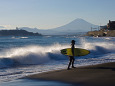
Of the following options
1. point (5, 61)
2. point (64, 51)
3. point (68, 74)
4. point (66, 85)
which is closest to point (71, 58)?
point (64, 51)

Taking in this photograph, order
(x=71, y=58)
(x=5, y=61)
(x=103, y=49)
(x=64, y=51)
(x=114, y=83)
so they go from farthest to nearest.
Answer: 1. (x=103, y=49)
2. (x=5, y=61)
3. (x=64, y=51)
4. (x=71, y=58)
5. (x=114, y=83)

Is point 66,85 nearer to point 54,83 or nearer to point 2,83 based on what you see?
point 54,83

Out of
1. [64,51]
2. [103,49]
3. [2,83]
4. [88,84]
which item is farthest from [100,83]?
[103,49]

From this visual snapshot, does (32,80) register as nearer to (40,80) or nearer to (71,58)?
(40,80)

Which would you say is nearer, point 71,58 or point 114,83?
point 114,83

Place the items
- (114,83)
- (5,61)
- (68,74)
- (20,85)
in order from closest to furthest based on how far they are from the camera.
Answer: (114,83)
(20,85)
(68,74)
(5,61)

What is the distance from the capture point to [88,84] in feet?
31.4

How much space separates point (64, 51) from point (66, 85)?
5.77 m

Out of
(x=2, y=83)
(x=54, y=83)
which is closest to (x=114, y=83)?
(x=54, y=83)

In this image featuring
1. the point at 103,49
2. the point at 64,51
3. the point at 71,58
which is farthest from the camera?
the point at 103,49

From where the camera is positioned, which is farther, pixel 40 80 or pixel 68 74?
pixel 68 74

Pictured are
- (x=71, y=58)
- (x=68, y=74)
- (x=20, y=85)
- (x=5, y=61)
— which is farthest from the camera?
(x=5, y=61)

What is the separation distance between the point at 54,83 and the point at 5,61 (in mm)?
9883

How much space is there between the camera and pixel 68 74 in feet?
40.0
